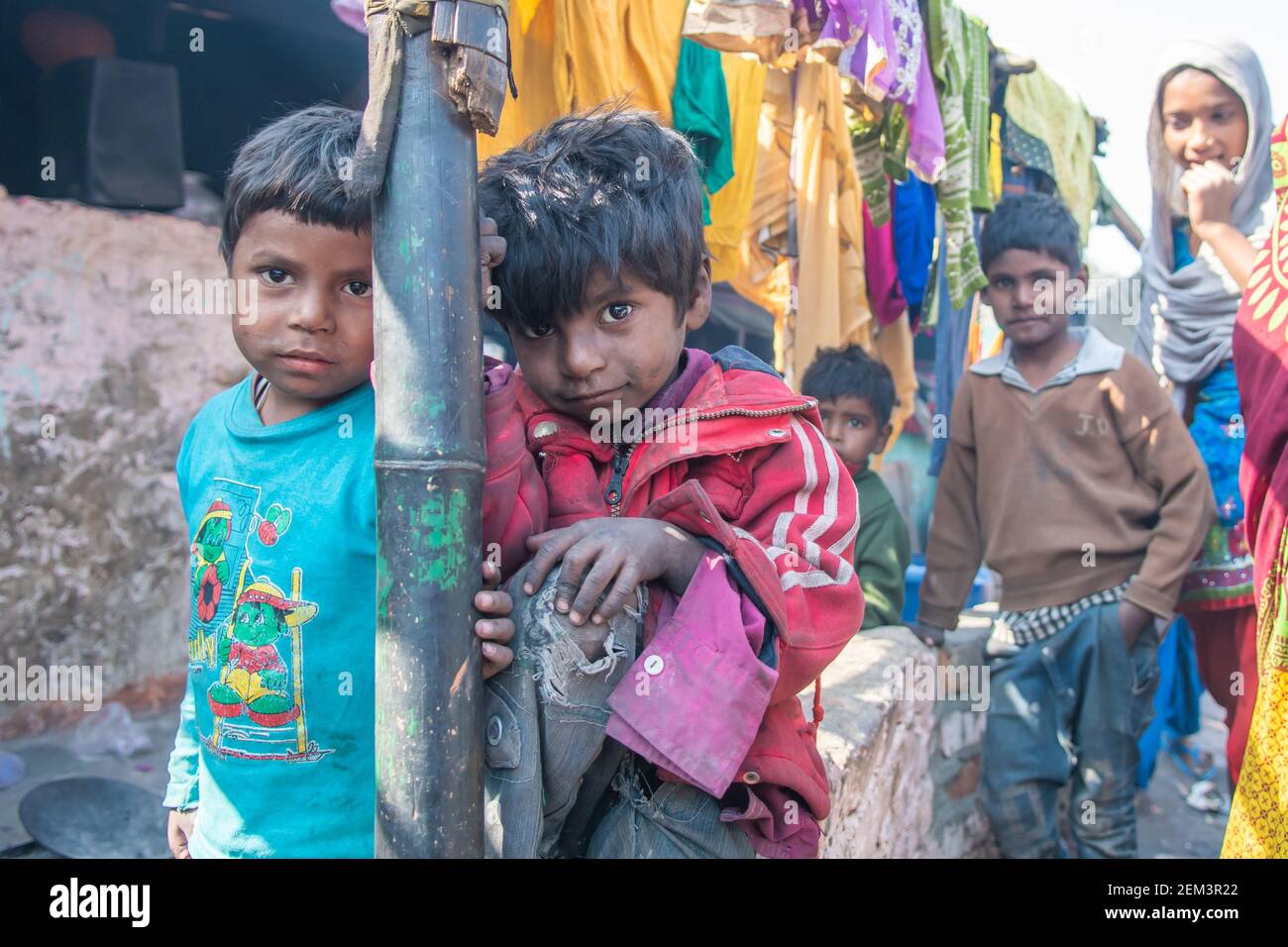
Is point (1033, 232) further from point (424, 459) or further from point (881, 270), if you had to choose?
point (424, 459)

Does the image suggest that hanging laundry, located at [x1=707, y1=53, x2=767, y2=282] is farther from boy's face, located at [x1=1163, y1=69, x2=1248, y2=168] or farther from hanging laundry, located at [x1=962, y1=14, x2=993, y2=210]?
boy's face, located at [x1=1163, y1=69, x2=1248, y2=168]

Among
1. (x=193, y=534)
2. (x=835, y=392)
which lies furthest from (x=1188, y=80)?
(x=193, y=534)

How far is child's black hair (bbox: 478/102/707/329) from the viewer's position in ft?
4.36

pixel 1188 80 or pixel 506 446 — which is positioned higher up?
pixel 1188 80

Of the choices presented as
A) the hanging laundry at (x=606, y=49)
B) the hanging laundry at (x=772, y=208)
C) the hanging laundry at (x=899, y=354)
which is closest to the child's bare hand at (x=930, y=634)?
the hanging laundry at (x=772, y=208)

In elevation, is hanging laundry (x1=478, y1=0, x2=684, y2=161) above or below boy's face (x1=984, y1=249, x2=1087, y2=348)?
above

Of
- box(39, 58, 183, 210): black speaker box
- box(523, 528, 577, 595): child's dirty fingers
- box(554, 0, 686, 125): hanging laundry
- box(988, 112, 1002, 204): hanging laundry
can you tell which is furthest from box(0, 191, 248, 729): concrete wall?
box(988, 112, 1002, 204): hanging laundry

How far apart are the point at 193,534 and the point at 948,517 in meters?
3.08

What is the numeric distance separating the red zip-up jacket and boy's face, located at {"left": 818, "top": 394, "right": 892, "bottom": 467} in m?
2.45

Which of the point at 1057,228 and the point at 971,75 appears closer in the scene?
the point at 1057,228

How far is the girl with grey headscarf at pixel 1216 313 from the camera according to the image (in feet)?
12.0

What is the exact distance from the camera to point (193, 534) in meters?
1.54
